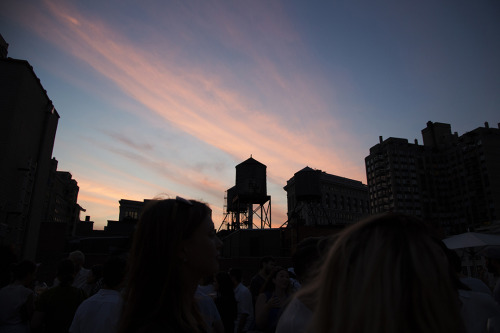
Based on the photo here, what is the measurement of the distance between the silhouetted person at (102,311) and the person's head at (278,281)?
199 centimetres

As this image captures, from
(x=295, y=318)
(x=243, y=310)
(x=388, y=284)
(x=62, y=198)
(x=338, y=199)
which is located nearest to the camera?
(x=388, y=284)

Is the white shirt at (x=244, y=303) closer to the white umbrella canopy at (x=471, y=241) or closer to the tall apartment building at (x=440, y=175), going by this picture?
the white umbrella canopy at (x=471, y=241)

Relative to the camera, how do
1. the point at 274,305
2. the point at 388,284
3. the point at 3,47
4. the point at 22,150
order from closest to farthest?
the point at 388,284 → the point at 274,305 → the point at 22,150 → the point at 3,47

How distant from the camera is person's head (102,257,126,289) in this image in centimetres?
348

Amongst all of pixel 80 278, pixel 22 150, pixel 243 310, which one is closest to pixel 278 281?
pixel 243 310

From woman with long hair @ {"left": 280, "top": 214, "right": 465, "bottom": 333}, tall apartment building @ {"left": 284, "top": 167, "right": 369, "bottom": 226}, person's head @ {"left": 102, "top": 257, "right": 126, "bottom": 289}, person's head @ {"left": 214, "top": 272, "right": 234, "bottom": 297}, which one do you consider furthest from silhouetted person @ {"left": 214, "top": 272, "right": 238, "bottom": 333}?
tall apartment building @ {"left": 284, "top": 167, "right": 369, "bottom": 226}

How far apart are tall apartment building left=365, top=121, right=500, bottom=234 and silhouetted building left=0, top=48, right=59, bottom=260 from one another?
294 ft

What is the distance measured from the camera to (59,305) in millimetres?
4422

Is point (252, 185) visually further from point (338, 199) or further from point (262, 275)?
point (338, 199)

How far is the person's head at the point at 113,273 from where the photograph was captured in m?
3.48

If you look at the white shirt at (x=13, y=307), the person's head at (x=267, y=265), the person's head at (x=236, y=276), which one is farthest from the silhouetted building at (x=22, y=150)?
the person's head at (x=267, y=265)

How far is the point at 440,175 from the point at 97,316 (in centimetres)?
11179

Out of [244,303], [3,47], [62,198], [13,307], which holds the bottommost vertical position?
[244,303]

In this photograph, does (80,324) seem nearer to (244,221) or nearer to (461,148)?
(244,221)
